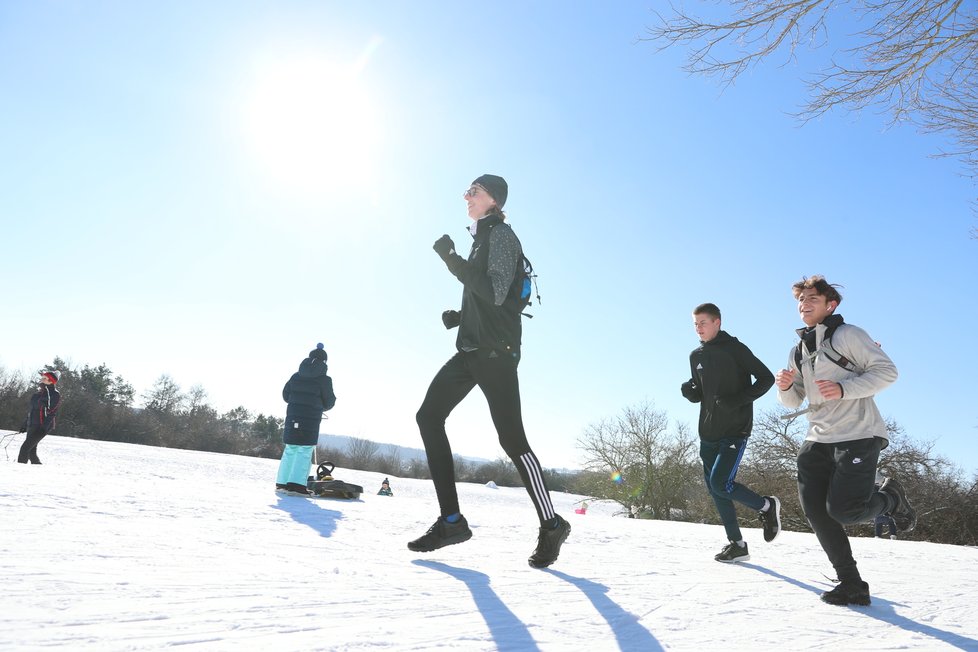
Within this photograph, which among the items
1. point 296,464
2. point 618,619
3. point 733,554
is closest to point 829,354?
point 733,554

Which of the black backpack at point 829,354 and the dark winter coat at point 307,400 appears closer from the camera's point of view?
the black backpack at point 829,354

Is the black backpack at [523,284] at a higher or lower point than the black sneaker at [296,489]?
higher

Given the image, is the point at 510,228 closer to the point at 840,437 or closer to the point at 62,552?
the point at 840,437

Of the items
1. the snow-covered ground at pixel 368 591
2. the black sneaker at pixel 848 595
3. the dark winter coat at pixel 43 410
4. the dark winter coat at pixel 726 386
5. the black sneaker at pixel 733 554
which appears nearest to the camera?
the snow-covered ground at pixel 368 591

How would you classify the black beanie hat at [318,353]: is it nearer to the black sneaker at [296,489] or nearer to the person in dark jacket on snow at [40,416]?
the black sneaker at [296,489]

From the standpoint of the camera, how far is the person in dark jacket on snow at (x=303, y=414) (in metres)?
7.99

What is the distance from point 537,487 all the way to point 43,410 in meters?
11.7

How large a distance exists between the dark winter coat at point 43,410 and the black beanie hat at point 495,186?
35.8 feet

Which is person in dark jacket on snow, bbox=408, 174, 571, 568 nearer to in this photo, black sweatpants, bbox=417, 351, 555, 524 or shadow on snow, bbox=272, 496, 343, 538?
black sweatpants, bbox=417, 351, 555, 524

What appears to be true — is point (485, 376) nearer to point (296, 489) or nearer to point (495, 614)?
point (495, 614)

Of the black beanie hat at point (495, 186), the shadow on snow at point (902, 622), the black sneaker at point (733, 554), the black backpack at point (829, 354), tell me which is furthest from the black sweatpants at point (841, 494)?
the black beanie hat at point (495, 186)

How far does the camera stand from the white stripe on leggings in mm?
3182

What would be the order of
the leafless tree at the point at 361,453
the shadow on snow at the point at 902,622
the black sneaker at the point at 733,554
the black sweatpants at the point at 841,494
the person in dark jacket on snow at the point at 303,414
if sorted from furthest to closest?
the leafless tree at the point at 361,453 < the person in dark jacket on snow at the point at 303,414 < the black sneaker at the point at 733,554 < the black sweatpants at the point at 841,494 < the shadow on snow at the point at 902,622

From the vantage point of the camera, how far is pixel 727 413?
15.2ft
